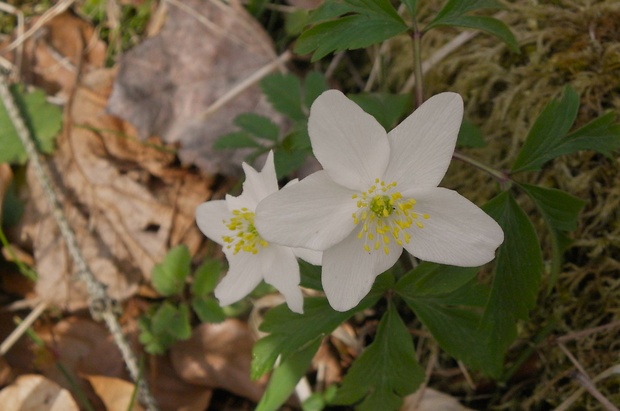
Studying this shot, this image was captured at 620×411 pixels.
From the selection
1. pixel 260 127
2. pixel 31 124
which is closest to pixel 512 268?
pixel 260 127

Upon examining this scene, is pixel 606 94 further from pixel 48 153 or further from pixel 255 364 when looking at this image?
pixel 48 153

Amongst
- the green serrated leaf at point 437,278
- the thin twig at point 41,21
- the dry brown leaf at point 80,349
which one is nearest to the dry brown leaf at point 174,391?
the dry brown leaf at point 80,349

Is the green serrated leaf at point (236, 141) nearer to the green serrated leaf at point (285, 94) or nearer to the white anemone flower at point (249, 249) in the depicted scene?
the green serrated leaf at point (285, 94)

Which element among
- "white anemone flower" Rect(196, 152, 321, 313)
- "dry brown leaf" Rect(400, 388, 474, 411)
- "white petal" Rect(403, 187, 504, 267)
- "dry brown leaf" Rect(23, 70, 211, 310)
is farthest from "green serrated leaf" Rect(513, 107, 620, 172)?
"dry brown leaf" Rect(23, 70, 211, 310)

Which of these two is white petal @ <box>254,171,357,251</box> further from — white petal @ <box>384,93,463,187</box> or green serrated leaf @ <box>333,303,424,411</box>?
green serrated leaf @ <box>333,303,424,411</box>

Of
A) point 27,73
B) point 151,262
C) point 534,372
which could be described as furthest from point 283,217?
point 27,73

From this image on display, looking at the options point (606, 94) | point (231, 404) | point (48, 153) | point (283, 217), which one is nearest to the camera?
point (283, 217)

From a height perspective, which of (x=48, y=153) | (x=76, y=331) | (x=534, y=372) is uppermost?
(x=48, y=153)
